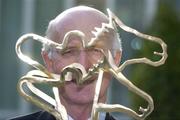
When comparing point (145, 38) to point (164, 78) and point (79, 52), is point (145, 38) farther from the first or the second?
point (164, 78)

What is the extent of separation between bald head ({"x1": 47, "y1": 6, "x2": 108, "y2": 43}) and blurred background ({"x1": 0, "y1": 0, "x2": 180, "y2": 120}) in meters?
7.00

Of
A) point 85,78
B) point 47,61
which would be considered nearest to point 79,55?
point 85,78

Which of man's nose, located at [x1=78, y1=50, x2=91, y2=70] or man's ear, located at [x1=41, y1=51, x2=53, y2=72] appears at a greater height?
man's nose, located at [x1=78, y1=50, x2=91, y2=70]

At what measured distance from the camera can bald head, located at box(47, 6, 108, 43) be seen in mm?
2262

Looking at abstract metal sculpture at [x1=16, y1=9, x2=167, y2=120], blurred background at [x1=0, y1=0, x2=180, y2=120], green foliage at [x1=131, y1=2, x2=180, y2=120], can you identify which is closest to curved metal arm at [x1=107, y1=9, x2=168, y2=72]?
abstract metal sculpture at [x1=16, y1=9, x2=167, y2=120]

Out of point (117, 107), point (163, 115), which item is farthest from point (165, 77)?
point (117, 107)

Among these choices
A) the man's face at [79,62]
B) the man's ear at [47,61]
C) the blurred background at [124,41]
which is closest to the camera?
the man's face at [79,62]

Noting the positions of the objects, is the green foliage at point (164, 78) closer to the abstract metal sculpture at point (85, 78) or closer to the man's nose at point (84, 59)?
the man's nose at point (84, 59)

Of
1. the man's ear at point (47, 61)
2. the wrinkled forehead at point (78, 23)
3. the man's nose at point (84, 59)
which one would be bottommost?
the man's ear at point (47, 61)

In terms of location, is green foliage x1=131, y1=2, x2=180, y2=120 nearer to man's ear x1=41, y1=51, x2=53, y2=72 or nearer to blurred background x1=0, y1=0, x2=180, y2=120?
blurred background x1=0, y1=0, x2=180, y2=120

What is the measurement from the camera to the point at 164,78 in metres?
9.51

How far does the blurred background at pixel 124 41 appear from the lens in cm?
948

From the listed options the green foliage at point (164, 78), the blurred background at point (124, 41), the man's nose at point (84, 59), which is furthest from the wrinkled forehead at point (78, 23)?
the blurred background at point (124, 41)

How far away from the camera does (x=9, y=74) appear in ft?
40.2
